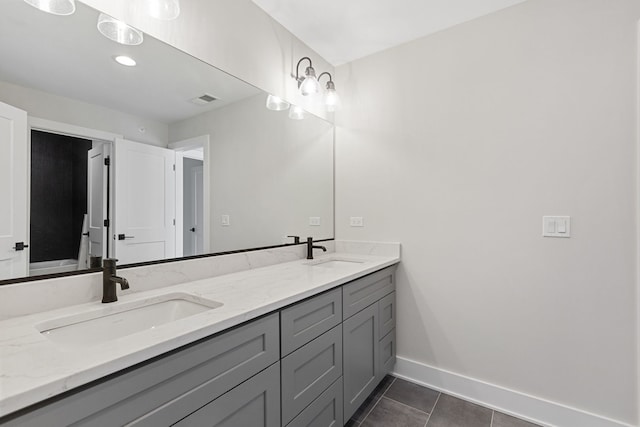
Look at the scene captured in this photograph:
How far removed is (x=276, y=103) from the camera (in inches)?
81.1

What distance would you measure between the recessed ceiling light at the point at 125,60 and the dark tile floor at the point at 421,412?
7.02 feet

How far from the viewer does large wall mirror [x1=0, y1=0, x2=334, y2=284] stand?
989 millimetres

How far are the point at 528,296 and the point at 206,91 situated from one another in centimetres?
221

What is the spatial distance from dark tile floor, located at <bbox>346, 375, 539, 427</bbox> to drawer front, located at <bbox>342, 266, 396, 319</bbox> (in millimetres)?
656

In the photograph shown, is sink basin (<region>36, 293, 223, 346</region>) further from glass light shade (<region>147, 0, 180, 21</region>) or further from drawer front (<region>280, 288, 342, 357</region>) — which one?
glass light shade (<region>147, 0, 180, 21</region>)

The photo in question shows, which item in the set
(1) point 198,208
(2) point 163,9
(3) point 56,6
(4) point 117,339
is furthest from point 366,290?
(3) point 56,6

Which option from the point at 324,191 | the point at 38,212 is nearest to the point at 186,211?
the point at 38,212

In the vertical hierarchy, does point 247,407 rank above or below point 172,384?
below

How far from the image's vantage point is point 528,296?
5.84 feet

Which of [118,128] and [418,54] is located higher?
[418,54]

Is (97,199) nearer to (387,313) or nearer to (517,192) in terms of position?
(387,313)

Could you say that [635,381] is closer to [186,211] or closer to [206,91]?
[186,211]

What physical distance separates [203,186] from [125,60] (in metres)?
0.66

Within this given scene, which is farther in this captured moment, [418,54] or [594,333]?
[418,54]
